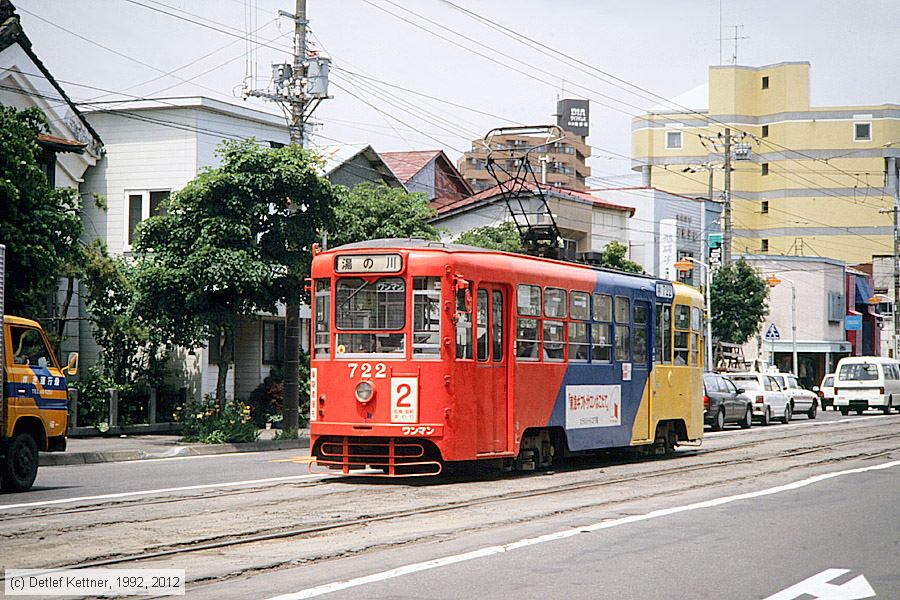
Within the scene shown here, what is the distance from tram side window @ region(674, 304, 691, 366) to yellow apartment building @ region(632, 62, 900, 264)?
71313mm

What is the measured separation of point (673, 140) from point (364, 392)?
281ft

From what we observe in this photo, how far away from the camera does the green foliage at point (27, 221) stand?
20500 mm

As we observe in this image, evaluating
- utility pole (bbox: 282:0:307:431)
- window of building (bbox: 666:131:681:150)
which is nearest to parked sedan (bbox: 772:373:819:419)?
utility pole (bbox: 282:0:307:431)

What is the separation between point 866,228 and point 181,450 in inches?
3092

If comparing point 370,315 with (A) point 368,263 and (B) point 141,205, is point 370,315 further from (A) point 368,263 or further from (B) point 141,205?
(B) point 141,205

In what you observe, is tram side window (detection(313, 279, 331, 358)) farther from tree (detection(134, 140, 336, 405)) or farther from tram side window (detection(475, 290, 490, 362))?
tree (detection(134, 140, 336, 405))

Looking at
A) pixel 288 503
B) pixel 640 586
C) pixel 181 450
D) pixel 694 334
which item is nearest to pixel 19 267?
pixel 181 450

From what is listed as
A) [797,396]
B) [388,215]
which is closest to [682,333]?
[388,215]

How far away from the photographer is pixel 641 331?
2023 centimetres

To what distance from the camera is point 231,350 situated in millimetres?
25969

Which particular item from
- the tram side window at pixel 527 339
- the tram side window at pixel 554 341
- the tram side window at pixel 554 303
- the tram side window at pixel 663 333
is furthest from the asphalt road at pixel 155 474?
the tram side window at pixel 663 333

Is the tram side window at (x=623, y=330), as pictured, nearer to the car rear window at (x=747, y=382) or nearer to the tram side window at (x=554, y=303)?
the tram side window at (x=554, y=303)

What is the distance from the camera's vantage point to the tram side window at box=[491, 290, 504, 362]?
1641 cm

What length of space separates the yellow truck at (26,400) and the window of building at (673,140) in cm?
8565
